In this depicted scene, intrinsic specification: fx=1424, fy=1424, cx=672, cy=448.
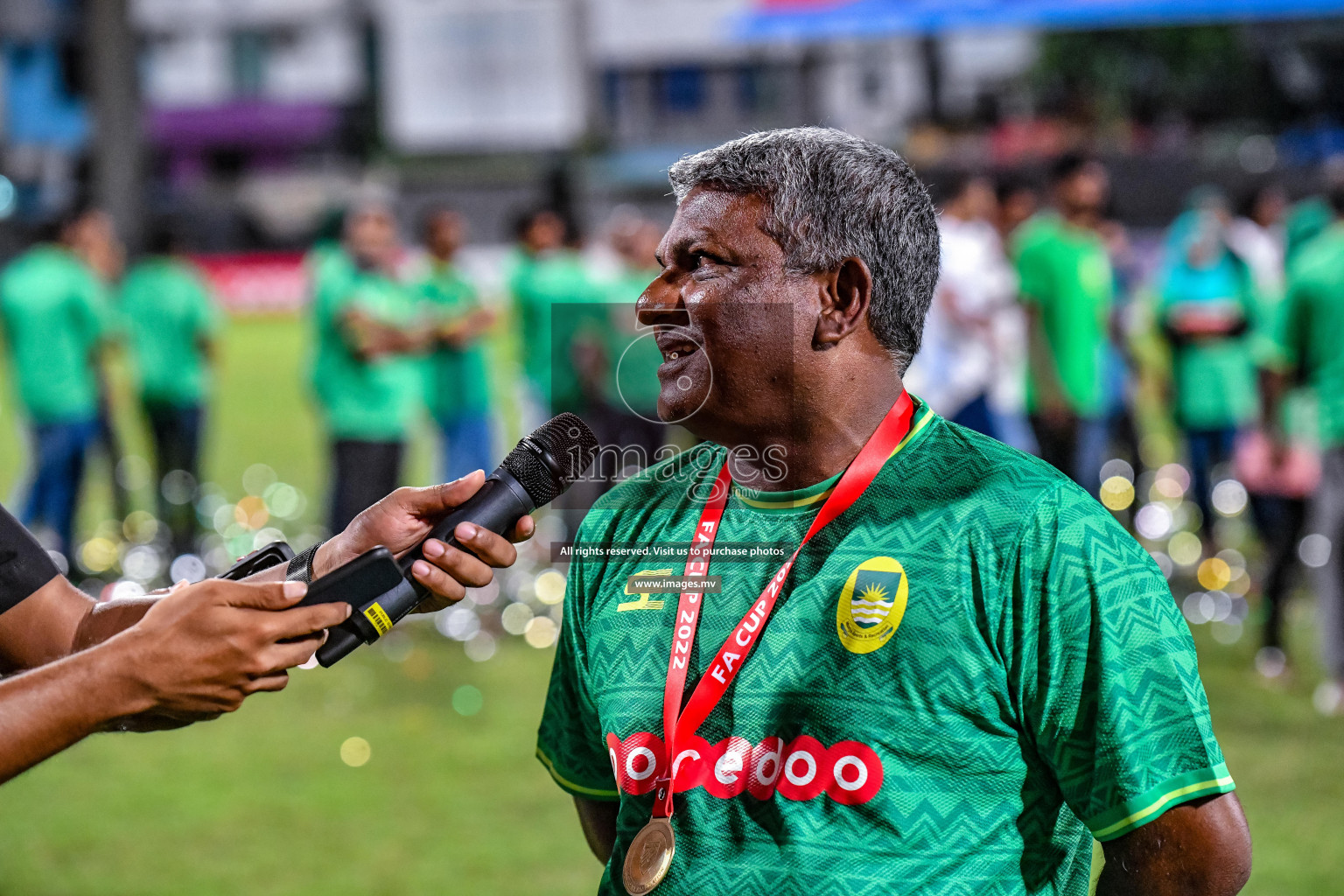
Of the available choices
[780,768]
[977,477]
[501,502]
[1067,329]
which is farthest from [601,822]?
[1067,329]

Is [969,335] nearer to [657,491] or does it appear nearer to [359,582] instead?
[657,491]

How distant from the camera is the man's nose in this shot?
210 cm

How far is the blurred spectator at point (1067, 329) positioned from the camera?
7598 mm

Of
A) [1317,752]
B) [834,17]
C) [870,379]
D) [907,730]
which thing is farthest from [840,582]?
[834,17]

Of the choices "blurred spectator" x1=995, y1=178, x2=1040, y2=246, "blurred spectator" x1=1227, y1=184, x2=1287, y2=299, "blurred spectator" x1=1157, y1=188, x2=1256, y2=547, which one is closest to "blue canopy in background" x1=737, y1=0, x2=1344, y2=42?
"blurred spectator" x1=1227, y1=184, x2=1287, y2=299

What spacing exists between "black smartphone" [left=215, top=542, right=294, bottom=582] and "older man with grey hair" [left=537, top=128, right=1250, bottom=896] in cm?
45

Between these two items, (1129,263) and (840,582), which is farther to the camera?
(1129,263)

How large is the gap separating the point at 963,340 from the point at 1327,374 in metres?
2.03

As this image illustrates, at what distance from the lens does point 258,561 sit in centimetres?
209

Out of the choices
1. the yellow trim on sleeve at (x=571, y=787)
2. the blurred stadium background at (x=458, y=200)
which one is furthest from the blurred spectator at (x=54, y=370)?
the yellow trim on sleeve at (x=571, y=787)

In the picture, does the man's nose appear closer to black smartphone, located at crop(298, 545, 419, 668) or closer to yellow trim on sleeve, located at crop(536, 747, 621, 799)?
black smartphone, located at crop(298, 545, 419, 668)

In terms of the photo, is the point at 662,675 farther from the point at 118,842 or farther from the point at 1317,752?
the point at 1317,752

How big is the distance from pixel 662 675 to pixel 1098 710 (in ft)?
1.97

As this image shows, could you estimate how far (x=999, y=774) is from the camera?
1873 millimetres
